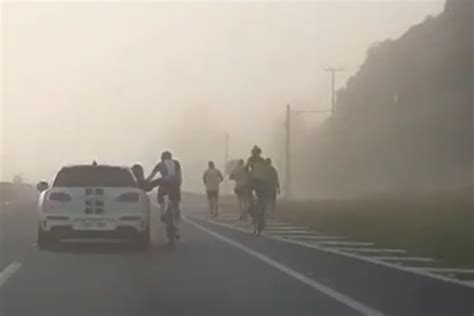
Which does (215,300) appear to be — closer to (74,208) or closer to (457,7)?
(74,208)

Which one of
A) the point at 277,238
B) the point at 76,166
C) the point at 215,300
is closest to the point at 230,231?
the point at 277,238

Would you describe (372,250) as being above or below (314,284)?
above

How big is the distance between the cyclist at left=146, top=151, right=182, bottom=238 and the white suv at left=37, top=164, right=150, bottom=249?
1.40 meters

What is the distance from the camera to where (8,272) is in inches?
717

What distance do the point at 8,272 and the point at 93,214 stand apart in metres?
4.87

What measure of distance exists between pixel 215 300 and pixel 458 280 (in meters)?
4.36

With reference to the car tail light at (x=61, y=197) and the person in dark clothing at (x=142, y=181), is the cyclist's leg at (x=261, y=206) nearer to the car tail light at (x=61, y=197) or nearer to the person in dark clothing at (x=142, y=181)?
the person in dark clothing at (x=142, y=181)

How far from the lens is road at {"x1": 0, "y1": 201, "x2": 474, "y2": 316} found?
1384cm


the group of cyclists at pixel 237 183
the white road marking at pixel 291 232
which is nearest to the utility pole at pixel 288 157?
the group of cyclists at pixel 237 183

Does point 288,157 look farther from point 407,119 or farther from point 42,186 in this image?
point 42,186

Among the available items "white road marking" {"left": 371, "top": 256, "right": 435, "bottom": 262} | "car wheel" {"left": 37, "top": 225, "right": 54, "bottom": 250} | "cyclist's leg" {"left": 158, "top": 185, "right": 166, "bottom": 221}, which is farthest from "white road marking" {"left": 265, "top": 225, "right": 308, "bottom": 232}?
"white road marking" {"left": 371, "top": 256, "right": 435, "bottom": 262}

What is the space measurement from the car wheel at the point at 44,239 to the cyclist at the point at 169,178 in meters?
2.56

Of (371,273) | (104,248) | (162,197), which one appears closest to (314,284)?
(371,273)

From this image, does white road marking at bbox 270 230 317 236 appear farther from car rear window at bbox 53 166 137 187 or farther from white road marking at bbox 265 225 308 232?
car rear window at bbox 53 166 137 187
